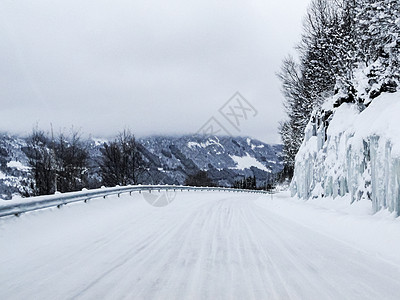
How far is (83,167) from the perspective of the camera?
2948 centimetres

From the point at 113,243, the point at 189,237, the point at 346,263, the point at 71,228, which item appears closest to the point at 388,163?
the point at 346,263

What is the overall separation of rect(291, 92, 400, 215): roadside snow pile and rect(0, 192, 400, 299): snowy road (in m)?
2.41

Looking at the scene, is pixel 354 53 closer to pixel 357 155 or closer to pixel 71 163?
pixel 357 155

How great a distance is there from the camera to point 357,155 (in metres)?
11.3

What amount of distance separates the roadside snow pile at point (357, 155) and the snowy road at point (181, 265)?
2408mm

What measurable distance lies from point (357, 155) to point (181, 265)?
30.1 feet

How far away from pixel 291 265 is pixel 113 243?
3.70m

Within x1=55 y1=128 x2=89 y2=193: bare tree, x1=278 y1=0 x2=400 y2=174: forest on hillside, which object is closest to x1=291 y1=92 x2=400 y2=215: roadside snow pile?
x1=278 y1=0 x2=400 y2=174: forest on hillside

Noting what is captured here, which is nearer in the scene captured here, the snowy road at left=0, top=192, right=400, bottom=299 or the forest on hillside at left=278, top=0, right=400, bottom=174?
the snowy road at left=0, top=192, right=400, bottom=299

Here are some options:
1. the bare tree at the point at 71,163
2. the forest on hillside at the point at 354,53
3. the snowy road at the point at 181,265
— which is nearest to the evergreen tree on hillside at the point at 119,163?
the bare tree at the point at 71,163

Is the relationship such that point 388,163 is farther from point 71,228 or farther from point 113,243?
point 71,228

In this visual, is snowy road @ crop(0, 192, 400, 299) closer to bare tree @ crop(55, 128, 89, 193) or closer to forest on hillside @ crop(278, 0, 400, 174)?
forest on hillside @ crop(278, 0, 400, 174)

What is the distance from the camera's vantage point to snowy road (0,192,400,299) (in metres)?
3.67

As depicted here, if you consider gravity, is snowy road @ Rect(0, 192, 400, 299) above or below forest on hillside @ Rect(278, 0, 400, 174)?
below
